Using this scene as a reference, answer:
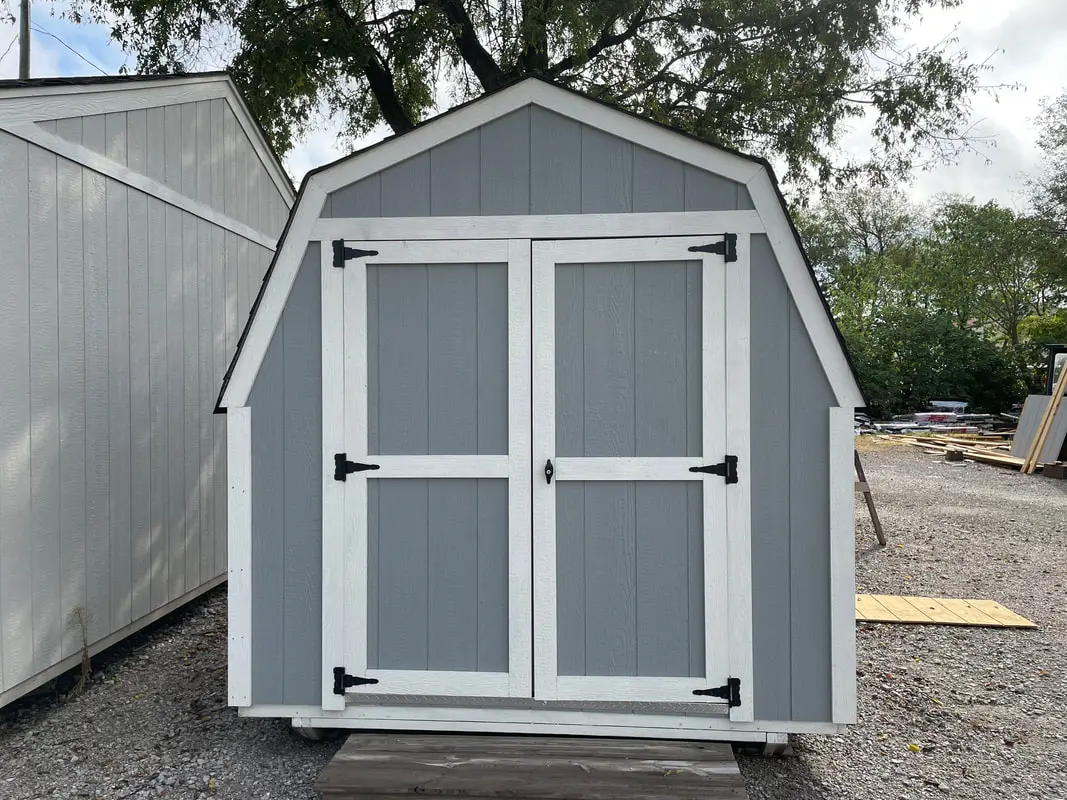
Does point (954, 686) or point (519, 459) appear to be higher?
point (519, 459)

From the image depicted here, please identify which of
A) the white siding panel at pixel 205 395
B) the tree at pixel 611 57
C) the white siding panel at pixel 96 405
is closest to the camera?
the white siding panel at pixel 96 405

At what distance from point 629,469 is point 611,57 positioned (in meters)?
8.59

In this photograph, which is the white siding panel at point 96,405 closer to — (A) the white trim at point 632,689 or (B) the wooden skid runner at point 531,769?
(B) the wooden skid runner at point 531,769

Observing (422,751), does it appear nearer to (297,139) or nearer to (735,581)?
A: (735,581)

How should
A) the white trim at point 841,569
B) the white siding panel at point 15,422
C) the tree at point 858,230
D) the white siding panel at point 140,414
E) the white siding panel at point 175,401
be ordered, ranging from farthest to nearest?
the tree at point 858,230 < the white siding panel at point 175,401 < the white siding panel at point 140,414 < the white siding panel at point 15,422 < the white trim at point 841,569

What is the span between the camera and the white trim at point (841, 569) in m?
2.91

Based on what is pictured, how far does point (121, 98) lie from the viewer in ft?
14.0

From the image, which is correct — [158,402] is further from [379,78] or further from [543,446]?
[379,78]

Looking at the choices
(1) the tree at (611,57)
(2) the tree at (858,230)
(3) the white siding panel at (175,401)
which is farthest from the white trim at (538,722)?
(2) the tree at (858,230)

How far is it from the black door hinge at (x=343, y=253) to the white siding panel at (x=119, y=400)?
6.31 ft

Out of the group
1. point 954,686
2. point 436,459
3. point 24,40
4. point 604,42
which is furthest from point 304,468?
point 24,40

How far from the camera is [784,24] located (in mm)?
8906

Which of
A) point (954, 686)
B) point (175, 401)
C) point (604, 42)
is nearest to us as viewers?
point (954, 686)

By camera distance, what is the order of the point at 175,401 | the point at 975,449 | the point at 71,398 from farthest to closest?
1. the point at 975,449
2. the point at 175,401
3. the point at 71,398
